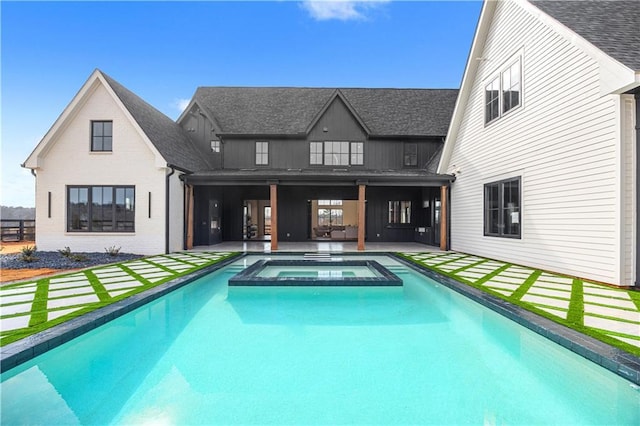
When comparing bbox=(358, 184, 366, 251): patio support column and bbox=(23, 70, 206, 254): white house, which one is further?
bbox=(358, 184, 366, 251): patio support column

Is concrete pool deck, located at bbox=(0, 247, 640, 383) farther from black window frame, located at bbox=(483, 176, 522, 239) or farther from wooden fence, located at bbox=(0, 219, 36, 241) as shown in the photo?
wooden fence, located at bbox=(0, 219, 36, 241)

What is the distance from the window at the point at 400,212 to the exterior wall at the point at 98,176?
1086cm

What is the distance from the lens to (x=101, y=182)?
1150 cm

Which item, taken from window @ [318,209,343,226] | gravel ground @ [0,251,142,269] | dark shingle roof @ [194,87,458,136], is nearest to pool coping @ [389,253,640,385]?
gravel ground @ [0,251,142,269]

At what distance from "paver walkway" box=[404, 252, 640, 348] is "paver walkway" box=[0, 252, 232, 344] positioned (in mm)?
6319

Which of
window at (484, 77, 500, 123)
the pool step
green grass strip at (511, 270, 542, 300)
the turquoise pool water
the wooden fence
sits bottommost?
the turquoise pool water

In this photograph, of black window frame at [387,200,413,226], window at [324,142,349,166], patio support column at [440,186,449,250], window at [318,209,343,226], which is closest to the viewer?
patio support column at [440,186,449,250]

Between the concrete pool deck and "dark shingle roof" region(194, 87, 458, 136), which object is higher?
"dark shingle roof" region(194, 87, 458, 136)

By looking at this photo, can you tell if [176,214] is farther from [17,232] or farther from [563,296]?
[17,232]

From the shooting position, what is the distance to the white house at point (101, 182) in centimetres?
1132

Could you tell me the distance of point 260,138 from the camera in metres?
16.2

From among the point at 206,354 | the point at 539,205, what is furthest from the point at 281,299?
the point at 539,205

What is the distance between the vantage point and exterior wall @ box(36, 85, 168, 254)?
37.2 ft

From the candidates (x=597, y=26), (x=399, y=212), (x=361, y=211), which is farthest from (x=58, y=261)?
(x=597, y=26)
